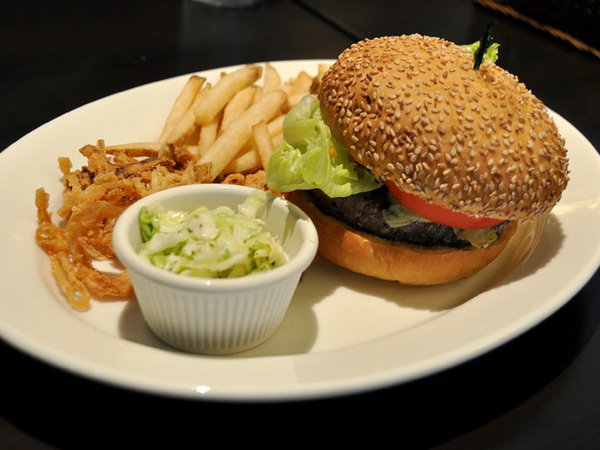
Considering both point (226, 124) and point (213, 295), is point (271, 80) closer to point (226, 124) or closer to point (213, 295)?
point (226, 124)

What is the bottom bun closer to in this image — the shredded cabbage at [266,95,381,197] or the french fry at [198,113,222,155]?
the shredded cabbage at [266,95,381,197]

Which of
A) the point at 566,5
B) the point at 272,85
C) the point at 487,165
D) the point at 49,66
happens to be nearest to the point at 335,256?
the point at 487,165

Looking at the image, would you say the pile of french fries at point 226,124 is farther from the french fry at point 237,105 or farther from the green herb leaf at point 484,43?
the green herb leaf at point 484,43

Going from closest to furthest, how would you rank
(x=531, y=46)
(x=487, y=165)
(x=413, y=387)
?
(x=413, y=387)
(x=487, y=165)
(x=531, y=46)

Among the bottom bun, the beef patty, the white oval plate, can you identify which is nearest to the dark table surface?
the white oval plate

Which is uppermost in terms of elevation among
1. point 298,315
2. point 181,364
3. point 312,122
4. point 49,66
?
point 312,122

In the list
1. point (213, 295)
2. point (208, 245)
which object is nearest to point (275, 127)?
point (208, 245)

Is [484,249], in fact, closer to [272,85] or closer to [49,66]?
[272,85]
